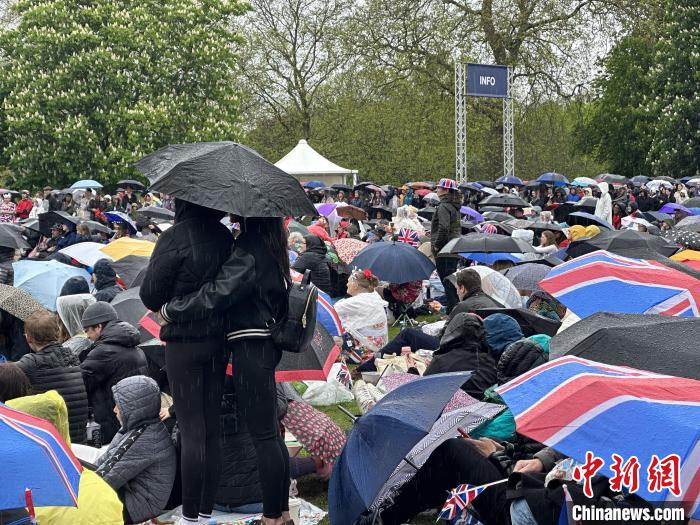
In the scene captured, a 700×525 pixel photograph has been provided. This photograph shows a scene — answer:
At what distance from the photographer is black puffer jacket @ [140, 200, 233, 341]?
4684 millimetres

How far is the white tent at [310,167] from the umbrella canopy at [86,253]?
1896cm

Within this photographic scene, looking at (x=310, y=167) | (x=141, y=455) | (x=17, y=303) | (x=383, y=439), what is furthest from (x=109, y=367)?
(x=310, y=167)

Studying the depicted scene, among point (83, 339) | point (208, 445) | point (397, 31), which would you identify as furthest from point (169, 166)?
point (397, 31)

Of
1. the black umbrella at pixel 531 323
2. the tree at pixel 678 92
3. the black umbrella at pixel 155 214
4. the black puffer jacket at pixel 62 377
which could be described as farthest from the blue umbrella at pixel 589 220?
the tree at pixel 678 92

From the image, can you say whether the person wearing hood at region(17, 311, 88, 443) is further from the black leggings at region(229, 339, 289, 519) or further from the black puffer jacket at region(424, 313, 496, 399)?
the black puffer jacket at region(424, 313, 496, 399)

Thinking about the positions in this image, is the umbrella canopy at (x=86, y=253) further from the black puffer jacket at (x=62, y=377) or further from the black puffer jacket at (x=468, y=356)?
the black puffer jacket at (x=468, y=356)

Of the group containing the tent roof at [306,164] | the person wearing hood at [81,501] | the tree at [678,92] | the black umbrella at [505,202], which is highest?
the tree at [678,92]

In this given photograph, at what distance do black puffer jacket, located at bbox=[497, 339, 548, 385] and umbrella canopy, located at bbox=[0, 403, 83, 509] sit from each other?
309 centimetres

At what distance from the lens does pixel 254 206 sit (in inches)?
186

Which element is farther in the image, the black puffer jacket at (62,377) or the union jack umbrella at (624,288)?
the union jack umbrella at (624,288)

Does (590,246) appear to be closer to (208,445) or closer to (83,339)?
(83,339)

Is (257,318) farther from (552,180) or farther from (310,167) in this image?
(552,180)

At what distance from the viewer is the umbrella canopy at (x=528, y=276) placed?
10016 mm

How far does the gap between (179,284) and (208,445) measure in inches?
31.4
